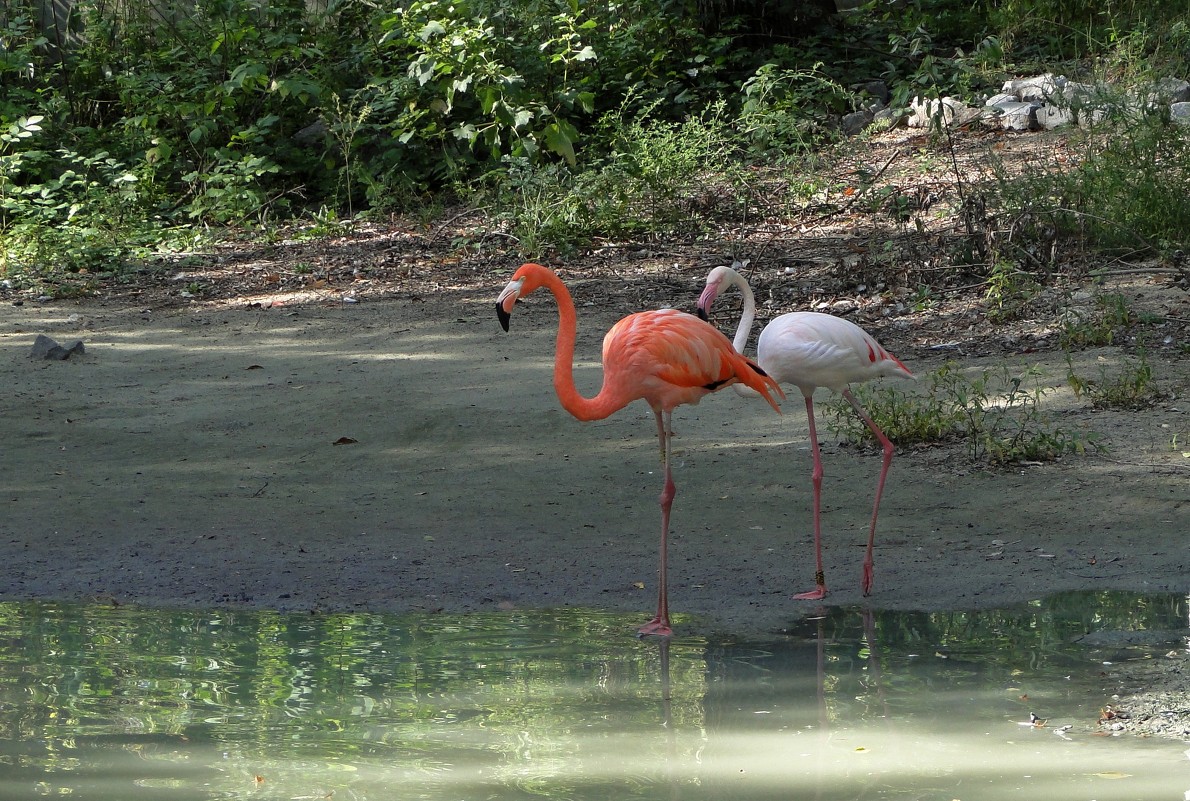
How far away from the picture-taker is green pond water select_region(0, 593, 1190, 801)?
3.14 meters

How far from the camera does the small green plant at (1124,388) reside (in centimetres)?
632

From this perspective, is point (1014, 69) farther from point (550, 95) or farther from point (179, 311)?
point (179, 311)

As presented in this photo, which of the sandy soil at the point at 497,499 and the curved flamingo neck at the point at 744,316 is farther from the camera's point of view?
the curved flamingo neck at the point at 744,316

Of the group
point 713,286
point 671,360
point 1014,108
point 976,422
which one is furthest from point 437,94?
point 671,360

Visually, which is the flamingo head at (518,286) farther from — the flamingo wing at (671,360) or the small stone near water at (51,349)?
the small stone near water at (51,349)

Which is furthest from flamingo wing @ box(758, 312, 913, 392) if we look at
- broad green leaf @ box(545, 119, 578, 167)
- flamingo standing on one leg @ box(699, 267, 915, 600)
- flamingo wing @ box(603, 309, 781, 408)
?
broad green leaf @ box(545, 119, 578, 167)

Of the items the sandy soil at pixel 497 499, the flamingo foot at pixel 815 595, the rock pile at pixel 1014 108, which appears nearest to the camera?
the flamingo foot at pixel 815 595

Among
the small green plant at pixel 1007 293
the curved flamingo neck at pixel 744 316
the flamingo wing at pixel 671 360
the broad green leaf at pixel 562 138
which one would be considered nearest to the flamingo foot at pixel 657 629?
the flamingo wing at pixel 671 360

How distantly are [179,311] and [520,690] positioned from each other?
6545 millimetres

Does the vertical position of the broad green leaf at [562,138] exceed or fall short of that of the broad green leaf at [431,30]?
it falls short

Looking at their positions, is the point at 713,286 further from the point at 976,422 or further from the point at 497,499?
the point at 976,422

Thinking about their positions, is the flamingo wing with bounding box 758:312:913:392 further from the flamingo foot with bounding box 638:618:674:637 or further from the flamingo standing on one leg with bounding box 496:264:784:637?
the flamingo foot with bounding box 638:618:674:637

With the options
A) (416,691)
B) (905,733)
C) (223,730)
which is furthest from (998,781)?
(223,730)

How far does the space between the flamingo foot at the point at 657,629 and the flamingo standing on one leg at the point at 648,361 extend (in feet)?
1.75
